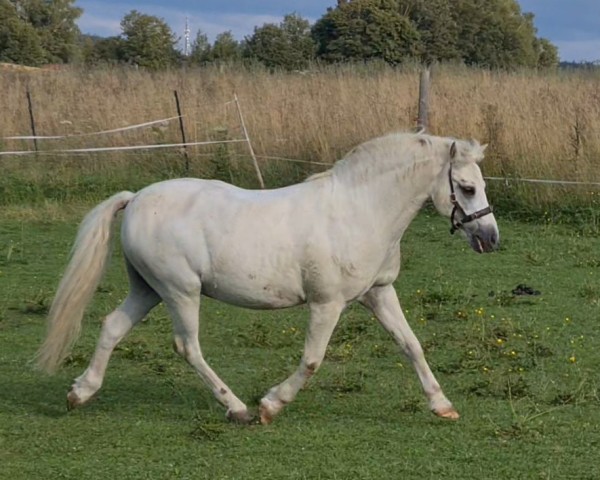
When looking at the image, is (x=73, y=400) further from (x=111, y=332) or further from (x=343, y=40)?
(x=343, y=40)

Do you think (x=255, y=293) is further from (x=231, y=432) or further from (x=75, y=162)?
(x=75, y=162)

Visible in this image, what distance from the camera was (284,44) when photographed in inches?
1259

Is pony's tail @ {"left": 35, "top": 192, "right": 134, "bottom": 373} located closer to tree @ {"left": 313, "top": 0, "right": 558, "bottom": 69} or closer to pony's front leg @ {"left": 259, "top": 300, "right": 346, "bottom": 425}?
pony's front leg @ {"left": 259, "top": 300, "right": 346, "bottom": 425}

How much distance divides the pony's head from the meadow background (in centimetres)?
93

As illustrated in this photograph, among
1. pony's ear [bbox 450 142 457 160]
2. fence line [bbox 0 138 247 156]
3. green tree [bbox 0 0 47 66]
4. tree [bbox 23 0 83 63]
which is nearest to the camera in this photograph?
pony's ear [bbox 450 142 457 160]

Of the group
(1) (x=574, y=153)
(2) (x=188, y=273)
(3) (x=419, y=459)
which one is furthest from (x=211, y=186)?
(1) (x=574, y=153)

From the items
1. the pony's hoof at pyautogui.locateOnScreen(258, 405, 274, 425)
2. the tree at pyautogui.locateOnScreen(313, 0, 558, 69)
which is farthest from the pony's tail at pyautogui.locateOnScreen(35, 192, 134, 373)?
the tree at pyautogui.locateOnScreen(313, 0, 558, 69)

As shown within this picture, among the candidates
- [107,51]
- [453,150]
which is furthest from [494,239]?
[107,51]

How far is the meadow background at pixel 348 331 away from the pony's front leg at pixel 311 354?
12 cm

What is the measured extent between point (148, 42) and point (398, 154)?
33.0 metres

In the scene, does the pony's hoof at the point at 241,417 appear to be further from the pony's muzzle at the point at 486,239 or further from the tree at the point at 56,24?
the tree at the point at 56,24

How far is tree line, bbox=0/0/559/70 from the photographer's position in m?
30.9

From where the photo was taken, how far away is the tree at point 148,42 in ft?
120

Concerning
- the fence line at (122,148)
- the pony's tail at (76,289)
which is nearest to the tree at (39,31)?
the fence line at (122,148)
